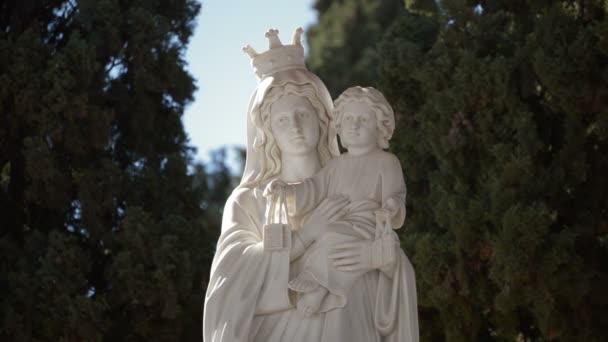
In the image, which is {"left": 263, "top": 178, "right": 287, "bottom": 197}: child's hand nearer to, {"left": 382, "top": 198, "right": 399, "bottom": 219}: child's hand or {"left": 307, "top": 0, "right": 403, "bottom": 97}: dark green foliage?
{"left": 382, "top": 198, "right": 399, "bottom": 219}: child's hand

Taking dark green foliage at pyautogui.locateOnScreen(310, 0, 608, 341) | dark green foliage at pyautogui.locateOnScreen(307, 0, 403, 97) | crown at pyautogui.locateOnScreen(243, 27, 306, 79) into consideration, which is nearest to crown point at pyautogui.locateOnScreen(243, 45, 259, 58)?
crown at pyautogui.locateOnScreen(243, 27, 306, 79)

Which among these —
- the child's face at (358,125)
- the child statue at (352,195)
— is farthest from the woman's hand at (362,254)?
the child's face at (358,125)

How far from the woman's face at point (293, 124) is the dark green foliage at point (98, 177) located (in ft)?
15.3

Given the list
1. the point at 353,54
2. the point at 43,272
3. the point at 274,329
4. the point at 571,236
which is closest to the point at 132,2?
the point at 43,272

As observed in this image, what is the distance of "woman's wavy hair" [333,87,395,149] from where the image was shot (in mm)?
8117

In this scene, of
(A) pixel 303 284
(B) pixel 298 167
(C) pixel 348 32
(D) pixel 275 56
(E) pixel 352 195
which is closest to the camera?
(A) pixel 303 284

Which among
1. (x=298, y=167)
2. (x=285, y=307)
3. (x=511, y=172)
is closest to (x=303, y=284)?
(x=285, y=307)

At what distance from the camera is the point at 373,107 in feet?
26.7

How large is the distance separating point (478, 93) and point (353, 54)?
35.1 feet

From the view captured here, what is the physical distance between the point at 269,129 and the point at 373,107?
75 centimetres

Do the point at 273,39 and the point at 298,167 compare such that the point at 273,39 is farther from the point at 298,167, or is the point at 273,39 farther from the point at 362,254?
the point at 362,254

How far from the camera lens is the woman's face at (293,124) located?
8344 millimetres

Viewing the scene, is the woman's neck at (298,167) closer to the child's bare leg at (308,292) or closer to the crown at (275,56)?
the crown at (275,56)

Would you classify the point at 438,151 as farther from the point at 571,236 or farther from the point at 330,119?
the point at 330,119
